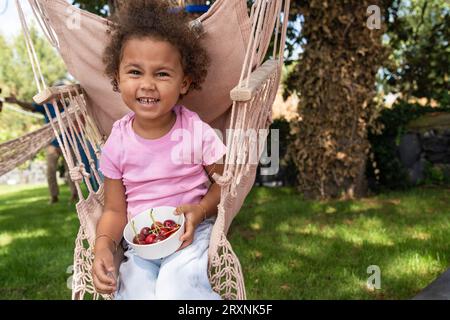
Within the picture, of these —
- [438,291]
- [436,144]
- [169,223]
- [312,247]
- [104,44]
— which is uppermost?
[104,44]

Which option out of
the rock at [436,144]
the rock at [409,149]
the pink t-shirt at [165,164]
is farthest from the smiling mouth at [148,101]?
the rock at [436,144]

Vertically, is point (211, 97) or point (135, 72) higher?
point (135, 72)

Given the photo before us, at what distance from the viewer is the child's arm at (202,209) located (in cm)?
136

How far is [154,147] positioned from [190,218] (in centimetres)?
25

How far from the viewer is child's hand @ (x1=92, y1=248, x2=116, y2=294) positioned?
130 cm

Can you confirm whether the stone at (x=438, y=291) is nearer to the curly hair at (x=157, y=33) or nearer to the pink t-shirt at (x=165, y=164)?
the pink t-shirt at (x=165, y=164)

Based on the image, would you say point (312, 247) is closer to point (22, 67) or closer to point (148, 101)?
point (148, 101)

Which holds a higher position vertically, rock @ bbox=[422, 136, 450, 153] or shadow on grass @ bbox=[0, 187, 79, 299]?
rock @ bbox=[422, 136, 450, 153]

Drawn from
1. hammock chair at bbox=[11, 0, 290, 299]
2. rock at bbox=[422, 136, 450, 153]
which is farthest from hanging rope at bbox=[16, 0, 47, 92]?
rock at bbox=[422, 136, 450, 153]

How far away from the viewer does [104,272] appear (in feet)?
4.36

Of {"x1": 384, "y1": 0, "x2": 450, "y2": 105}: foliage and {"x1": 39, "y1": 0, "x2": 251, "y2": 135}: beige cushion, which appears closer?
{"x1": 39, "y1": 0, "x2": 251, "y2": 135}: beige cushion

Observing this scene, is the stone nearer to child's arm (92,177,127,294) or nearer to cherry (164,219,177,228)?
cherry (164,219,177,228)

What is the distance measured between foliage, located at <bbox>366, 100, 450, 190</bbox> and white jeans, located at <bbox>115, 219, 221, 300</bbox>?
3.87m

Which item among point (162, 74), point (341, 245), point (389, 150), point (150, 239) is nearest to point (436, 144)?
point (389, 150)
